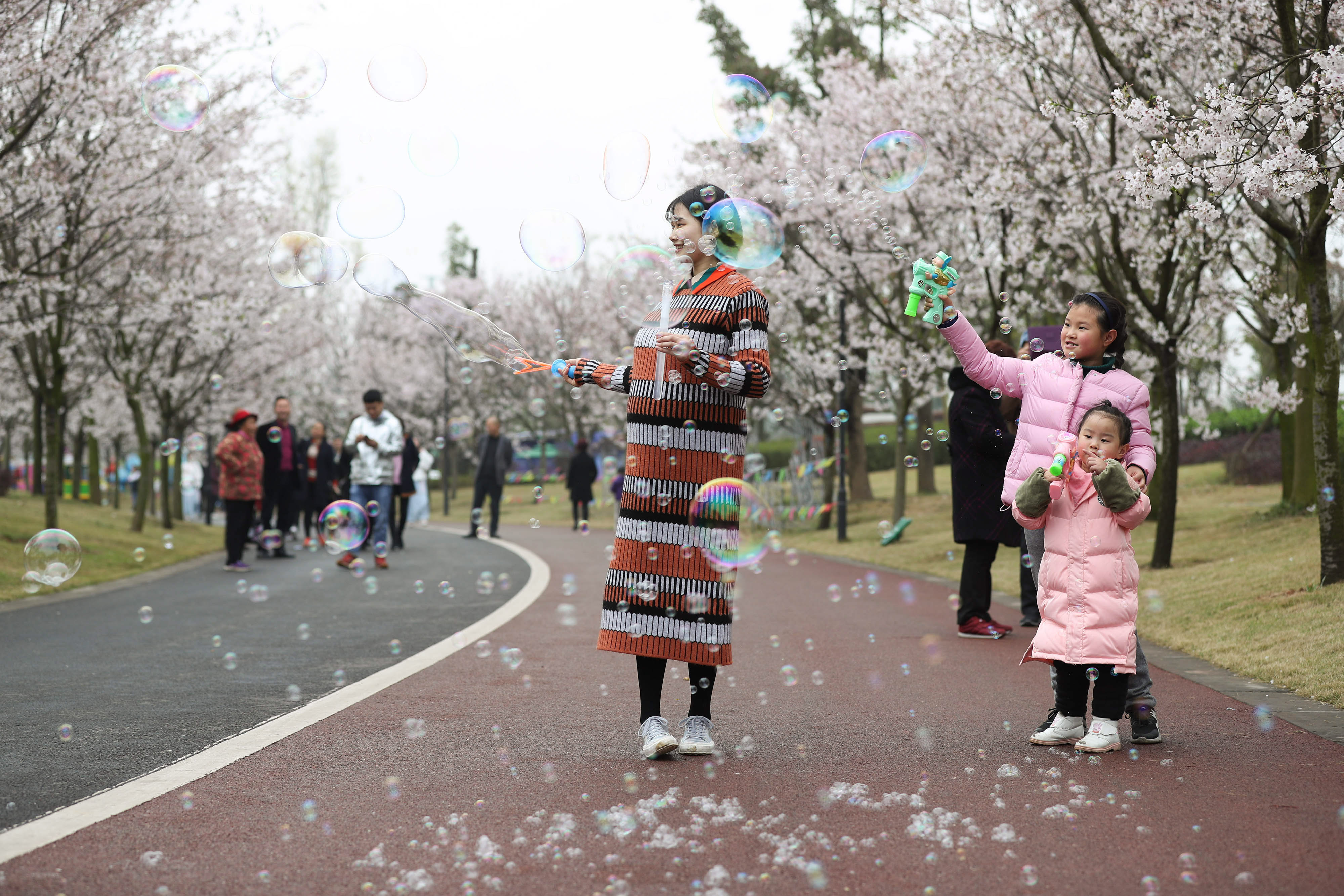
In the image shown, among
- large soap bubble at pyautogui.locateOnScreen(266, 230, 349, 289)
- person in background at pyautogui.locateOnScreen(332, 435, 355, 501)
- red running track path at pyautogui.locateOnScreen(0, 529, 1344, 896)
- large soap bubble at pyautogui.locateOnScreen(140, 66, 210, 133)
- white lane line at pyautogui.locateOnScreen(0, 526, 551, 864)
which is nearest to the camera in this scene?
red running track path at pyautogui.locateOnScreen(0, 529, 1344, 896)

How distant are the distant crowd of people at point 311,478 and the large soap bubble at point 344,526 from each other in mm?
1562

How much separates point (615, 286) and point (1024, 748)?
3.58m

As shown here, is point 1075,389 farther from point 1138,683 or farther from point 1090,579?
point 1138,683

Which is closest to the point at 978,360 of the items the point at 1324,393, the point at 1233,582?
the point at 1324,393

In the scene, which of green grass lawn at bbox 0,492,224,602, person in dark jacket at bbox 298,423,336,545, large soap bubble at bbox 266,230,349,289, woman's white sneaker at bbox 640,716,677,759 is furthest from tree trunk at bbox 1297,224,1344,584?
person in dark jacket at bbox 298,423,336,545

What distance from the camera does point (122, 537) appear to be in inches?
771

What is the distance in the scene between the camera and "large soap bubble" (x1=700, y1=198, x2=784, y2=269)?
16.6ft

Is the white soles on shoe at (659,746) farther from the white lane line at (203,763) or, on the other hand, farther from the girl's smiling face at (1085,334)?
the girl's smiling face at (1085,334)

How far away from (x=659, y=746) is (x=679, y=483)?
998 mm

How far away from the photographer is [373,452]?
14547 millimetres

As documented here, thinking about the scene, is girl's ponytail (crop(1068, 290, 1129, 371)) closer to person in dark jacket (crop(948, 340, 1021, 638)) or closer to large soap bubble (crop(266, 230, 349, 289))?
person in dark jacket (crop(948, 340, 1021, 638))

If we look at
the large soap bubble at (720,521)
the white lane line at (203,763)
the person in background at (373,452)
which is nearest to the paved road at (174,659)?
the white lane line at (203,763)

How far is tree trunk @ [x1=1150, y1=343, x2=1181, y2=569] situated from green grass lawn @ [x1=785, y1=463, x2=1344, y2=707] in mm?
A: 219

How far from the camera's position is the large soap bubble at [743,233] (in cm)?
507
